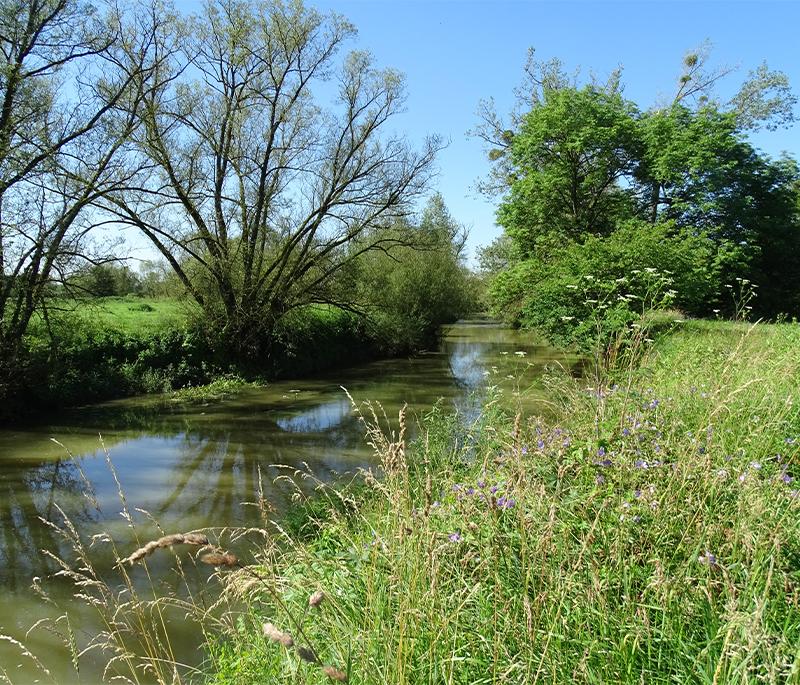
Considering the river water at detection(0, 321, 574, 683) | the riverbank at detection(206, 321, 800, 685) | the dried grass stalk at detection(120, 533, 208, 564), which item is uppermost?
the dried grass stalk at detection(120, 533, 208, 564)

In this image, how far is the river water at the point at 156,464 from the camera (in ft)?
18.5

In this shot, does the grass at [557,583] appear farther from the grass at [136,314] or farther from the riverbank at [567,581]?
the grass at [136,314]

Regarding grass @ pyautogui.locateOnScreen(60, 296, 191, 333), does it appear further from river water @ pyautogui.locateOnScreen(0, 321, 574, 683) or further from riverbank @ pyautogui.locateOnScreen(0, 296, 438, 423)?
river water @ pyautogui.locateOnScreen(0, 321, 574, 683)

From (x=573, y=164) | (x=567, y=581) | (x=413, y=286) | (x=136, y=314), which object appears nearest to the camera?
(x=567, y=581)

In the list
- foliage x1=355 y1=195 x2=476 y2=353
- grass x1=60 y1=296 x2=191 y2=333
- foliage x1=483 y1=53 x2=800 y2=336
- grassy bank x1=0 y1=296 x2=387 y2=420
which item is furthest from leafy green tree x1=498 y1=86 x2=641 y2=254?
grass x1=60 y1=296 x2=191 y2=333

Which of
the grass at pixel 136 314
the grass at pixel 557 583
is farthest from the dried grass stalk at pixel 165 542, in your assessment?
the grass at pixel 136 314

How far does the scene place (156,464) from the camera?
1076cm

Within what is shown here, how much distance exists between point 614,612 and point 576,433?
202 cm

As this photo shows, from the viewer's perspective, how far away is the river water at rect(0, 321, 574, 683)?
222 inches

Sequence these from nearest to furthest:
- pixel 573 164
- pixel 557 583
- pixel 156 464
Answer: pixel 557 583
pixel 156 464
pixel 573 164

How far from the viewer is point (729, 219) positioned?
25.0m

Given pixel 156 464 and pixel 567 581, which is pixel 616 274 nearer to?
pixel 156 464

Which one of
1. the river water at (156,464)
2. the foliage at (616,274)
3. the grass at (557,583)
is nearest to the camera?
the grass at (557,583)

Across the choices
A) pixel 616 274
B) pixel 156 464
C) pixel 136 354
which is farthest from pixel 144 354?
pixel 616 274
